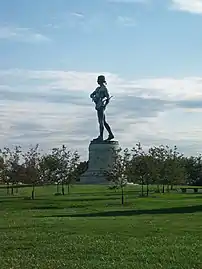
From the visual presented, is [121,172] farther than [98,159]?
No

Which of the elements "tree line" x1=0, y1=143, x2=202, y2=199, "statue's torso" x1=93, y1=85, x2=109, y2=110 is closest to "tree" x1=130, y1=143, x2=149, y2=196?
"tree line" x1=0, y1=143, x2=202, y2=199

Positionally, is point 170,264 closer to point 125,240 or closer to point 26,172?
point 125,240

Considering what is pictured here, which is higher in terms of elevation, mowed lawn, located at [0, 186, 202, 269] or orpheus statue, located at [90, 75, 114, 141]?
orpheus statue, located at [90, 75, 114, 141]

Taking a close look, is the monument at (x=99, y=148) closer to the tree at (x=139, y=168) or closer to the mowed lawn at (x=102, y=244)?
the tree at (x=139, y=168)

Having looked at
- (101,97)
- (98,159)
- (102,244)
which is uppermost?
(101,97)

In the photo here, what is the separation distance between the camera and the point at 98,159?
99562 mm

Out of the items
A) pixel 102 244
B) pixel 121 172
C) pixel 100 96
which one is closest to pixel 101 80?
pixel 100 96

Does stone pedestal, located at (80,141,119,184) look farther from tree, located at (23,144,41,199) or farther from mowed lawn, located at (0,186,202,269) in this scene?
mowed lawn, located at (0,186,202,269)

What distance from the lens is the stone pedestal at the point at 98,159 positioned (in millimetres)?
97475

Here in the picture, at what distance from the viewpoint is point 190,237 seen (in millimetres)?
23203

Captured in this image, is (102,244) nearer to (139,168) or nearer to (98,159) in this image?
→ (139,168)

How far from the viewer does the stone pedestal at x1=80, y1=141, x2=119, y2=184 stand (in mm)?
97475

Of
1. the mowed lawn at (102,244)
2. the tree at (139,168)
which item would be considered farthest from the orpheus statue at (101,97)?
the mowed lawn at (102,244)

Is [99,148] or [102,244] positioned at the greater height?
[99,148]
